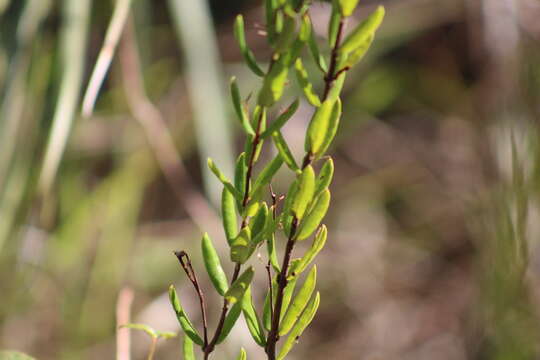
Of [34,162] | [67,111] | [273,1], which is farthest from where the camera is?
[34,162]

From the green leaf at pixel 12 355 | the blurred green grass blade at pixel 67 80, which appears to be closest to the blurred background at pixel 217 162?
the blurred green grass blade at pixel 67 80

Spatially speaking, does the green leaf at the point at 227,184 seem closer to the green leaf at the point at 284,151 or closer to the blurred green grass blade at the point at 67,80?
the green leaf at the point at 284,151

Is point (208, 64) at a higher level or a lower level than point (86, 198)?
higher

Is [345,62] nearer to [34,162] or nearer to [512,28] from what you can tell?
[34,162]

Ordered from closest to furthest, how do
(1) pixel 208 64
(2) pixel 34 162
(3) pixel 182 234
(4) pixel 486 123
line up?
(2) pixel 34 162, (1) pixel 208 64, (3) pixel 182 234, (4) pixel 486 123

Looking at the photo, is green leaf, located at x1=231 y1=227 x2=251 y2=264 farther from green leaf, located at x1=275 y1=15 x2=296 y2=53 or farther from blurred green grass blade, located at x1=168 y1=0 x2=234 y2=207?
blurred green grass blade, located at x1=168 y1=0 x2=234 y2=207

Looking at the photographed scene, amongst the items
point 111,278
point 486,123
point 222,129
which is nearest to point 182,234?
point 111,278

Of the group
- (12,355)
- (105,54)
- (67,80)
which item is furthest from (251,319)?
(67,80)

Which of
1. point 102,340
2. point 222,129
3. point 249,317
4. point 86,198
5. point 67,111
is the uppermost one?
point 249,317
